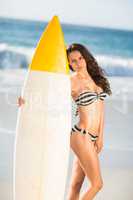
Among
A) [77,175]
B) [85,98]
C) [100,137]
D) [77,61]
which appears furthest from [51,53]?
[77,175]

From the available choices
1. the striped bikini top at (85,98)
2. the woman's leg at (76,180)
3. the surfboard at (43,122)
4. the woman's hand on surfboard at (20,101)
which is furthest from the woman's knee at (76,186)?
the woman's hand on surfboard at (20,101)

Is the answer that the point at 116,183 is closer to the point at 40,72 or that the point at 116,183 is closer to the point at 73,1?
the point at 40,72

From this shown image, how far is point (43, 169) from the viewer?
1.96 m

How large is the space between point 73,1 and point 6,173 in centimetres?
105

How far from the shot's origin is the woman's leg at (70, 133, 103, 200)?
208cm

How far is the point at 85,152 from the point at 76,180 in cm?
17

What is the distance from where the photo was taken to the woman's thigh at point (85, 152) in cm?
208

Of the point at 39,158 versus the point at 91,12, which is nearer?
the point at 39,158

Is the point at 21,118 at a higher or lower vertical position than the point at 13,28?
lower

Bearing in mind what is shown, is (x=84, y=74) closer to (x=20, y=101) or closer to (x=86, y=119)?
(x=86, y=119)

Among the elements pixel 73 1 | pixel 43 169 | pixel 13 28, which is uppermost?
pixel 73 1

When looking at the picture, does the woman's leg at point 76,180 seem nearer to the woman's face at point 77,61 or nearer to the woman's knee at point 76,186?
the woman's knee at point 76,186

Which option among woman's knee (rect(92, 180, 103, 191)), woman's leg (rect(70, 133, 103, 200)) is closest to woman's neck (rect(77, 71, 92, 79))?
woman's leg (rect(70, 133, 103, 200))

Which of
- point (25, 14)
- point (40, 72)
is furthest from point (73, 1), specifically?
point (40, 72)
